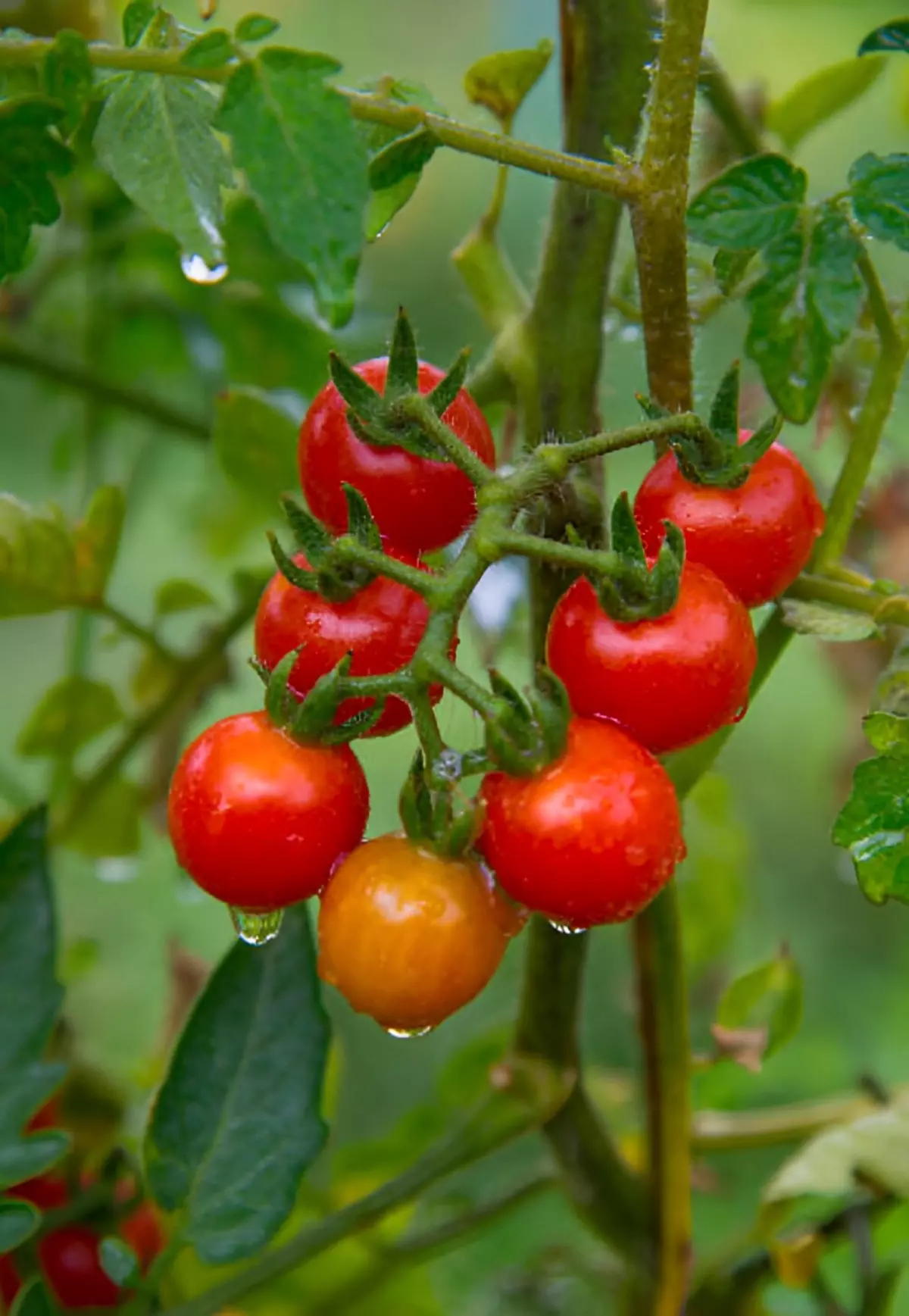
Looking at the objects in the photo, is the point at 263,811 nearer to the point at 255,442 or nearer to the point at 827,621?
the point at 827,621

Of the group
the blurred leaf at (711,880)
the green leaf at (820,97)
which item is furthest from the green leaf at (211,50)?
the blurred leaf at (711,880)

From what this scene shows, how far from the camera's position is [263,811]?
0.47m

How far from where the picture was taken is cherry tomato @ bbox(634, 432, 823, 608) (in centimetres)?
50

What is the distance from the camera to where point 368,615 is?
1.59 ft

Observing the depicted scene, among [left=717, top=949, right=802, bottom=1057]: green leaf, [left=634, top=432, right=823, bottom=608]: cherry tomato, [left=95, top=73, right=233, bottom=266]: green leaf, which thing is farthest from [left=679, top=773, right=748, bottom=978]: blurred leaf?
[left=95, top=73, right=233, bottom=266]: green leaf

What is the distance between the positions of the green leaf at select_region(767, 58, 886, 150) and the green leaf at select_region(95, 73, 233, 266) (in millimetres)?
384

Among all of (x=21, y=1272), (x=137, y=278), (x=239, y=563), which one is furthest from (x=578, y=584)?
(x=239, y=563)

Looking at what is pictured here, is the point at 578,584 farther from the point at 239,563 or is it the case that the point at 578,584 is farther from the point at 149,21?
the point at 239,563

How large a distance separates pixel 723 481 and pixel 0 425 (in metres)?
0.97

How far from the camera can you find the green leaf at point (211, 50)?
46 centimetres

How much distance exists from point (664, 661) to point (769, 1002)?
36 centimetres

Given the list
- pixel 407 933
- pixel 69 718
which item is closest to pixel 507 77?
pixel 407 933

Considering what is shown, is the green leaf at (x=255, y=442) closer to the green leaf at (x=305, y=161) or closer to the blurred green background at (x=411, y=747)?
the blurred green background at (x=411, y=747)

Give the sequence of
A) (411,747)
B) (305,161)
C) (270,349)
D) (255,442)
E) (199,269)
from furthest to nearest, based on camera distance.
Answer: (411,747) < (270,349) < (255,442) < (199,269) < (305,161)
